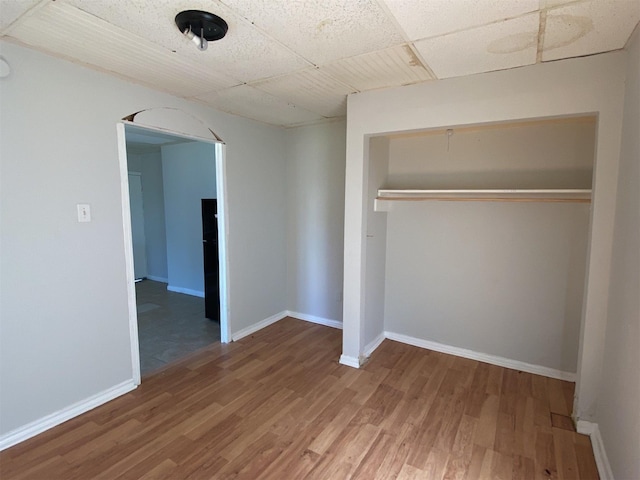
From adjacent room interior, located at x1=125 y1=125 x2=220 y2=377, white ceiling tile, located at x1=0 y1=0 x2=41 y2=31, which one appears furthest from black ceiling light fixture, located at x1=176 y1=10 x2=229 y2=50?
adjacent room interior, located at x1=125 y1=125 x2=220 y2=377

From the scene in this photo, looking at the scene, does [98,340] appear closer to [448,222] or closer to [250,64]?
[250,64]

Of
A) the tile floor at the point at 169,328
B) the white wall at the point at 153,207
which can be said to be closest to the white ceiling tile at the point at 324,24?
the tile floor at the point at 169,328

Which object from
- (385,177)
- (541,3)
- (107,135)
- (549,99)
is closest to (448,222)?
(385,177)

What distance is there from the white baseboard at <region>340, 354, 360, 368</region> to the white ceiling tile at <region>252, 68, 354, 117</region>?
2319 mm

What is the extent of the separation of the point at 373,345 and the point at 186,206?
3628mm

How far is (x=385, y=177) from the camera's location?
339 centimetres

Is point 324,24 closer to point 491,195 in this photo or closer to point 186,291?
point 491,195

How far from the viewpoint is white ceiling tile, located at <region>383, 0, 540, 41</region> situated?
1485 millimetres

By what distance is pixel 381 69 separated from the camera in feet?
7.37

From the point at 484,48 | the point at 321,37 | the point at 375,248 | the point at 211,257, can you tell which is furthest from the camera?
the point at 211,257

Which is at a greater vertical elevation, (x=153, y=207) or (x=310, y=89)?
(x=310, y=89)

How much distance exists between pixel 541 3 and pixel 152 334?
13.8ft

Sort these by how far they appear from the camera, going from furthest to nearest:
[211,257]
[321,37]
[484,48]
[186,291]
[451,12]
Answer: [186,291]
[211,257]
[484,48]
[321,37]
[451,12]

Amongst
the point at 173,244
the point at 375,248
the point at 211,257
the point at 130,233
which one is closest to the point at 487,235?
the point at 375,248
